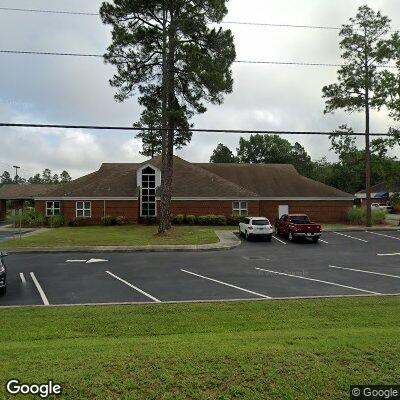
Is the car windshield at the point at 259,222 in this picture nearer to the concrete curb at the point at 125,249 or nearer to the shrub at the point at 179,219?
the concrete curb at the point at 125,249

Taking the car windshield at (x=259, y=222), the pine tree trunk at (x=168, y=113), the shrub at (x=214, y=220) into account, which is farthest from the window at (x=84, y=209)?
the car windshield at (x=259, y=222)

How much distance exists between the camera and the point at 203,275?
15.5m

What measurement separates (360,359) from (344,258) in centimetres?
1513

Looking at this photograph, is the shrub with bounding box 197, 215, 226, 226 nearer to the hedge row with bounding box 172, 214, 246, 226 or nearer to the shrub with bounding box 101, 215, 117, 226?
the hedge row with bounding box 172, 214, 246, 226

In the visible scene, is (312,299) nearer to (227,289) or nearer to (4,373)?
(227,289)

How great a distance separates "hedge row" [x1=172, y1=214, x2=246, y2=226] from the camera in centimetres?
3628

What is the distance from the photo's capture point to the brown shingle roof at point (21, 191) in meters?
55.4

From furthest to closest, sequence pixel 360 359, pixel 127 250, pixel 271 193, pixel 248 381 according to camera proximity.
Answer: pixel 271 193 < pixel 127 250 < pixel 360 359 < pixel 248 381

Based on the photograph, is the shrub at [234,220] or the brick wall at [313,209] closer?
the shrub at [234,220]

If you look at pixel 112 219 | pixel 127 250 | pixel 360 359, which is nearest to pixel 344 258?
pixel 127 250

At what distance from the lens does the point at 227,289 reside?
1311 cm

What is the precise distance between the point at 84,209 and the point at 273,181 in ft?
66.4

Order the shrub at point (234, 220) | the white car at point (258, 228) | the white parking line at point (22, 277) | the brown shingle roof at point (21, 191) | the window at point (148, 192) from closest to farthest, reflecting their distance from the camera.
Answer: the white parking line at point (22, 277) < the white car at point (258, 228) < the shrub at point (234, 220) < the window at point (148, 192) < the brown shingle roof at point (21, 191)

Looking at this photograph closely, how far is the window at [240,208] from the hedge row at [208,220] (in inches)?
72.6
